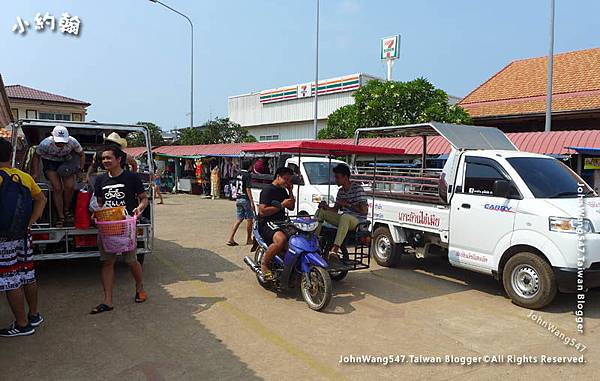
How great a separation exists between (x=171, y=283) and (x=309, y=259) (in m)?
2.26

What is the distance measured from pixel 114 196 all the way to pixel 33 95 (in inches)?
1861

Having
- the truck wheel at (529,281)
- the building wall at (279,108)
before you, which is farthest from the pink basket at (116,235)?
the building wall at (279,108)

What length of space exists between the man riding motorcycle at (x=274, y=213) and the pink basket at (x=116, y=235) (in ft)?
5.42

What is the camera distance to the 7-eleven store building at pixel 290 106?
37.8 m

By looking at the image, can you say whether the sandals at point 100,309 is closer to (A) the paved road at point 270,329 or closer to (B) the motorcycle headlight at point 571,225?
(A) the paved road at point 270,329

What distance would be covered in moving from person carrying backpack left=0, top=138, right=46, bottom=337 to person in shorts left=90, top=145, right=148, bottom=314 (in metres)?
0.81

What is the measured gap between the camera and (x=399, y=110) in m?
19.0

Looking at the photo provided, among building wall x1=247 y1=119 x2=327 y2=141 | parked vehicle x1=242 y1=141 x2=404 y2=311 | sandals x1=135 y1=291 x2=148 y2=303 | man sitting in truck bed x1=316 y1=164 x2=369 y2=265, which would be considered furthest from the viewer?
building wall x1=247 y1=119 x2=327 y2=141

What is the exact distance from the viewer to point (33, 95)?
1777 inches

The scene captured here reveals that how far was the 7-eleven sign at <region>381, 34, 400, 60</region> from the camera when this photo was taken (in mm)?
37344

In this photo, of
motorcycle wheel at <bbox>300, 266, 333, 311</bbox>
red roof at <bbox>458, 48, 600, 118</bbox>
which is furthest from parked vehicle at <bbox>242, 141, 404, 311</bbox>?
red roof at <bbox>458, 48, 600, 118</bbox>

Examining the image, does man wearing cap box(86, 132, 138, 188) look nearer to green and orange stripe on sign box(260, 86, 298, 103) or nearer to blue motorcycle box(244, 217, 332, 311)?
blue motorcycle box(244, 217, 332, 311)

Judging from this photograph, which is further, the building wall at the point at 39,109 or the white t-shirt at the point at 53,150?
the building wall at the point at 39,109

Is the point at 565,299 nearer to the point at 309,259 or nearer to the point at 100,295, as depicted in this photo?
the point at 309,259
